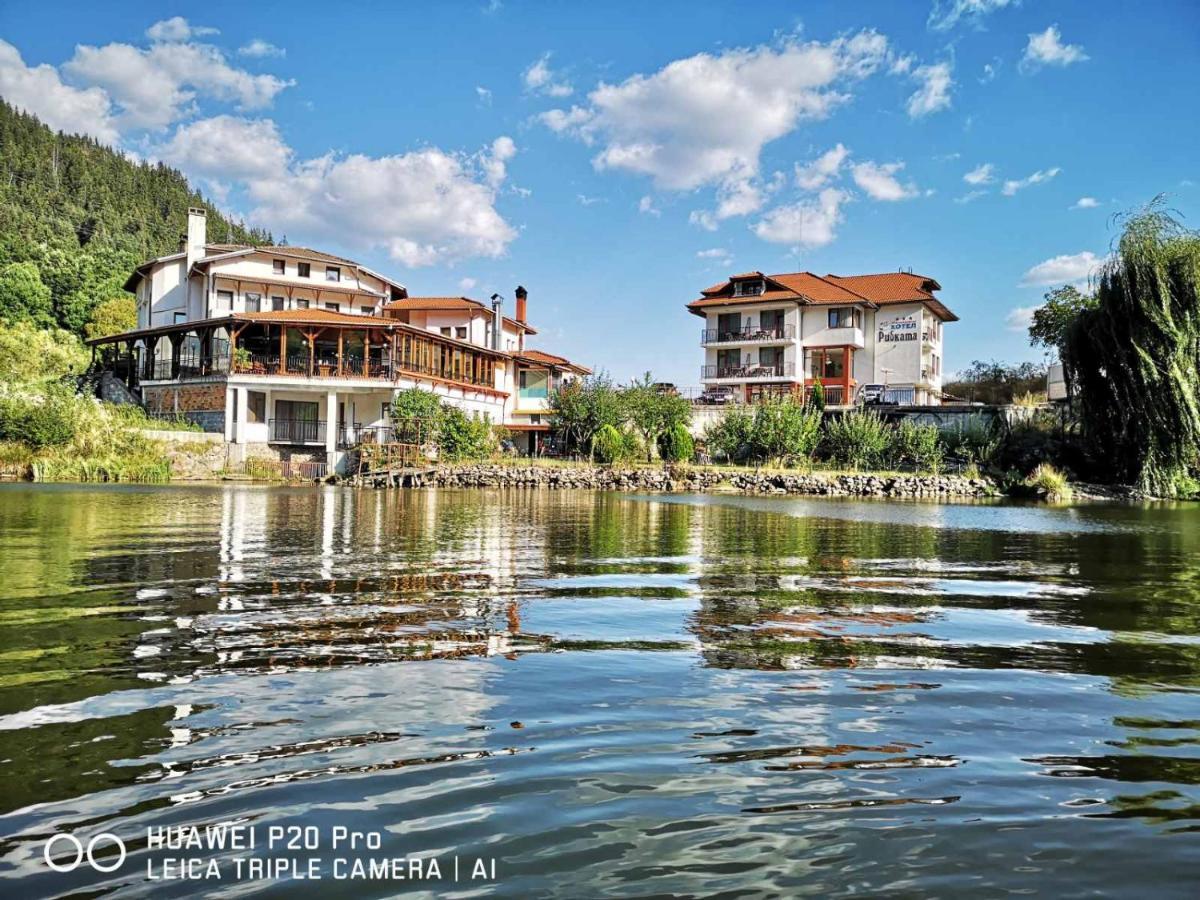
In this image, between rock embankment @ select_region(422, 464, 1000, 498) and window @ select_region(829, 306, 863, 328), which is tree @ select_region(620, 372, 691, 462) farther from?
window @ select_region(829, 306, 863, 328)

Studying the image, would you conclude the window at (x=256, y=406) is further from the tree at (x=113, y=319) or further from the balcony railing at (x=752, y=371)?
the balcony railing at (x=752, y=371)

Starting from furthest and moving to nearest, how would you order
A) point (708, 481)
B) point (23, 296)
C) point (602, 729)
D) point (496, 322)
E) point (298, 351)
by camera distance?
point (23, 296) → point (496, 322) → point (298, 351) → point (708, 481) → point (602, 729)

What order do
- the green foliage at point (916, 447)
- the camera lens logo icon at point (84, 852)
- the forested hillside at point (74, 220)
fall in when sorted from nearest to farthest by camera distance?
the camera lens logo icon at point (84, 852) < the green foliage at point (916, 447) < the forested hillside at point (74, 220)

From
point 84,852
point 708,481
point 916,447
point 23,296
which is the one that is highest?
point 23,296

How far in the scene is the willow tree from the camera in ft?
102

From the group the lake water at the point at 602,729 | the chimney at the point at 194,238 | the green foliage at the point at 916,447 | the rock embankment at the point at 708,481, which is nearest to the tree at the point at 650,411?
the rock embankment at the point at 708,481

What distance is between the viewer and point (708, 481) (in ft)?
126

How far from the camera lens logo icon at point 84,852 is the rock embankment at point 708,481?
3384 centimetres

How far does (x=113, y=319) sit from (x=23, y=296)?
8.36 m

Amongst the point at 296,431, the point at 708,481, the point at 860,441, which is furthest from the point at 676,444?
the point at 296,431

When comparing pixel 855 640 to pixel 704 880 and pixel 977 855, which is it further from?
pixel 704 880

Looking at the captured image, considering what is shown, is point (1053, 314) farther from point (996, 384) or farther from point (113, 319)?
point (113, 319)

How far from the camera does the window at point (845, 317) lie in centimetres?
5516

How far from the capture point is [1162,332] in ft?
103
